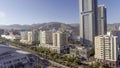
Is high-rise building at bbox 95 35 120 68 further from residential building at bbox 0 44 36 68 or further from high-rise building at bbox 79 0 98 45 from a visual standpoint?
high-rise building at bbox 79 0 98 45

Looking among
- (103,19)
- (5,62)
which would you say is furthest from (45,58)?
(103,19)

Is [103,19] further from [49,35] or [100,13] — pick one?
[49,35]

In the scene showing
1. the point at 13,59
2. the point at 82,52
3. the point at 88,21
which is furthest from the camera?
the point at 88,21

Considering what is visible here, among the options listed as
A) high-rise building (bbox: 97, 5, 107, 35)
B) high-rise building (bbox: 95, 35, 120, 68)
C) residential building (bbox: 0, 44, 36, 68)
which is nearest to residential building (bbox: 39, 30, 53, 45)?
residential building (bbox: 0, 44, 36, 68)

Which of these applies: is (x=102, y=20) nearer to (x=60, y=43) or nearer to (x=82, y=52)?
(x=60, y=43)

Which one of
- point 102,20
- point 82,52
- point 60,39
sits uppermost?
point 102,20

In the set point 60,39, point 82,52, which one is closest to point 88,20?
point 60,39

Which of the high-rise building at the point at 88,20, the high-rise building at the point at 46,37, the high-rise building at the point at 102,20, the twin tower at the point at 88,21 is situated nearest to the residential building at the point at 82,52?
the twin tower at the point at 88,21
